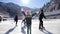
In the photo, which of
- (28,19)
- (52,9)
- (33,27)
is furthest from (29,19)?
(52,9)

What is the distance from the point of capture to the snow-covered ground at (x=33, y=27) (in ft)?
9.13

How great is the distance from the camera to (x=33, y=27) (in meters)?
2.79

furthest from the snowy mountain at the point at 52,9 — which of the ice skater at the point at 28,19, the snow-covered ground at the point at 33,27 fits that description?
the ice skater at the point at 28,19

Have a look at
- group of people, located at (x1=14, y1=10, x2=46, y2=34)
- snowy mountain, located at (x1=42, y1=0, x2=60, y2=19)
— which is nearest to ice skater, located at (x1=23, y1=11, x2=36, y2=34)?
group of people, located at (x1=14, y1=10, x2=46, y2=34)

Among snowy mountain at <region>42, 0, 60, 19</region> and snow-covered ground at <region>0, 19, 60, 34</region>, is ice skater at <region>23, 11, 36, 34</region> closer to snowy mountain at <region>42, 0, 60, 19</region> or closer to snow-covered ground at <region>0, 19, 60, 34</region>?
snow-covered ground at <region>0, 19, 60, 34</region>

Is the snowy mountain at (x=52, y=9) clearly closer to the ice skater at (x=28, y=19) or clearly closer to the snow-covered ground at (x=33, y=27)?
the snow-covered ground at (x=33, y=27)

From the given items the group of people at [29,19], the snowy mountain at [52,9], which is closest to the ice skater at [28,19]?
the group of people at [29,19]

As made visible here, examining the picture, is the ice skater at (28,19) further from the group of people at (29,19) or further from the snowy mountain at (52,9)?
the snowy mountain at (52,9)

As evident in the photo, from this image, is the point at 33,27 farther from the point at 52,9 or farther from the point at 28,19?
the point at 52,9

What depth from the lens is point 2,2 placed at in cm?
283

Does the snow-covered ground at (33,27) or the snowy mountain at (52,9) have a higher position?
the snowy mountain at (52,9)

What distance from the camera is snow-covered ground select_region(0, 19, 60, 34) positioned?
2783mm

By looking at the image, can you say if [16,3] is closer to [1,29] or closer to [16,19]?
[16,19]

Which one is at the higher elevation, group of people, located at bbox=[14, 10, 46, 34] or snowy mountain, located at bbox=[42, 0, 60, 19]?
snowy mountain, located at bbox=[42, 0, 60, 19]
